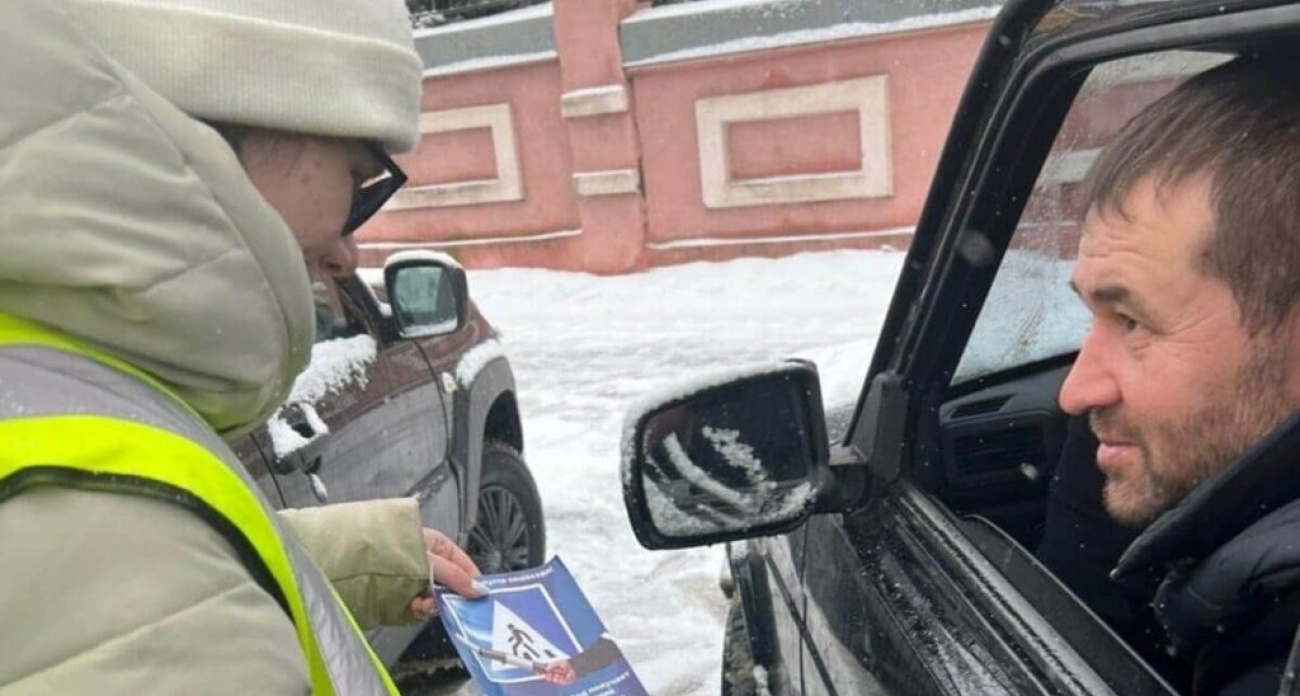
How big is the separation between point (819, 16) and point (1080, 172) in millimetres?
9091

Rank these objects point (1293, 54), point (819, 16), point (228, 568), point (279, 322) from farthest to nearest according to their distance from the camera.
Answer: point (819, 16) → point (1293, 54) → point (279, 322) → point (228, 568)

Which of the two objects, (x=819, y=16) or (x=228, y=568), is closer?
(x=228, y=568)

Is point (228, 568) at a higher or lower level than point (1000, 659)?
higher

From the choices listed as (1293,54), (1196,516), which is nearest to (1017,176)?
(1293,54)

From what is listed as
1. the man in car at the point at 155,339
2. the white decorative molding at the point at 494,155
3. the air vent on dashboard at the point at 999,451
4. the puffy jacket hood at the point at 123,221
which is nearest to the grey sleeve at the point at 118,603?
the man in car at the point at 155,339

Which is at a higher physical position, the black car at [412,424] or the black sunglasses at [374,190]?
the black sunglasses at [374,190]

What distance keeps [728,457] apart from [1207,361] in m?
0.75

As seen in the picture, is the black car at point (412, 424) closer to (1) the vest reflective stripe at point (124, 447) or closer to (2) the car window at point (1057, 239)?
(2) the car window at point (1057, 239)

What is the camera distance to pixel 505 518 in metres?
4.32

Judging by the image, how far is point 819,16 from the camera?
10.2 meters

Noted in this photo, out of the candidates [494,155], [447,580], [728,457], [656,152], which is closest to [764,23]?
[656,152]

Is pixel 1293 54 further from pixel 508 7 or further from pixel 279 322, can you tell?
pixel 508 7

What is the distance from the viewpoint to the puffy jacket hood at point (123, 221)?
75 centimetres

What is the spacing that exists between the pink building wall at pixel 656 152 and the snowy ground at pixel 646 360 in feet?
1.08
